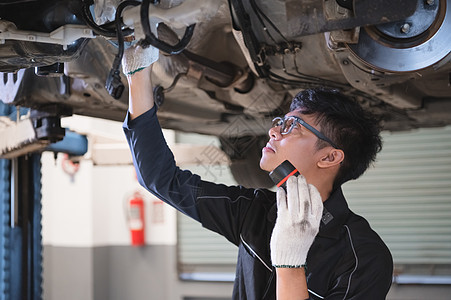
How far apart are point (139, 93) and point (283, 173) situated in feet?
1.27

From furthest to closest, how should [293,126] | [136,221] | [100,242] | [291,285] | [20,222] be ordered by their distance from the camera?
[100,242] → [136,221] → [20,222] → [293,126] → [291,285]

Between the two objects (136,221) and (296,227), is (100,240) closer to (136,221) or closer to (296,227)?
(136,221)

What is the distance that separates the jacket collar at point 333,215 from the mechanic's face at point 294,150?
97 mm

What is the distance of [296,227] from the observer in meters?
1.17

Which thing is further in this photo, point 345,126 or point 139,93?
point 345,126

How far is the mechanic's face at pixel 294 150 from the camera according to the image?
1.34 meters

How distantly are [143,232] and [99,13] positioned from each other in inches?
186

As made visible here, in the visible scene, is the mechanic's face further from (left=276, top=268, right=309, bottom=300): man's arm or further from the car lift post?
the car lift post

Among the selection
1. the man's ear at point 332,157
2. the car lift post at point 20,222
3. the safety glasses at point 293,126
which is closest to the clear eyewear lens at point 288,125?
the safety glasses at point 293,126

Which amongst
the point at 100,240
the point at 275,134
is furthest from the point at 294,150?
the point at 100,240

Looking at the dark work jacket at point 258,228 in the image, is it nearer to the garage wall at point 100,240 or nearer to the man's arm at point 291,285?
the man's arm at point 291,285

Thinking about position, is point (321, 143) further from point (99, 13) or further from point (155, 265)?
point (155, 265)

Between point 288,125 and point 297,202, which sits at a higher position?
point 288,125

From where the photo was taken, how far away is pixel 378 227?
195 inches
